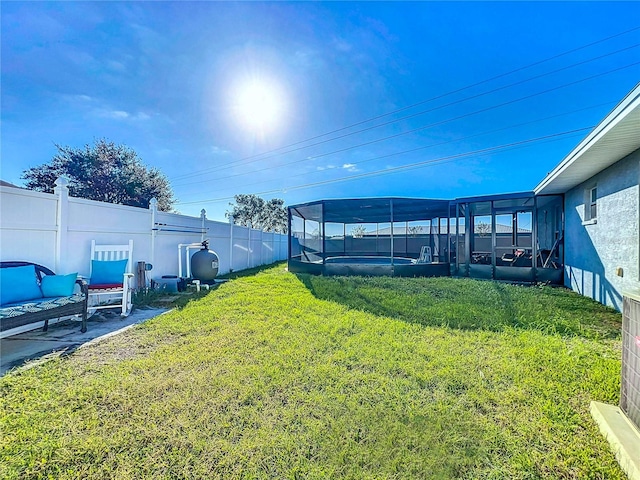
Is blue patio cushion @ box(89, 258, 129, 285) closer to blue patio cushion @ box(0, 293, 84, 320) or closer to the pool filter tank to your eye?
blue patio cushion @ box(0, 293, 84, 320)

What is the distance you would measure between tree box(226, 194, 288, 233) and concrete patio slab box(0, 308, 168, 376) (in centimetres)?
2000

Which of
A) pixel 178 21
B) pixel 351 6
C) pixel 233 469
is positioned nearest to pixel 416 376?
pixel 233 469

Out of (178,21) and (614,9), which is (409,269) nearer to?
(614,9)

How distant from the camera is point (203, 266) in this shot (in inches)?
294

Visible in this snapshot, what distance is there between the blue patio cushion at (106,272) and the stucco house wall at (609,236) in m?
7.39

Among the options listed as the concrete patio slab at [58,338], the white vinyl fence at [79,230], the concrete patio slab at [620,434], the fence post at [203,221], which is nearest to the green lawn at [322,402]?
the concrete patio slab at [620,434]

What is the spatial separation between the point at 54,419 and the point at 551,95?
54.1 feet

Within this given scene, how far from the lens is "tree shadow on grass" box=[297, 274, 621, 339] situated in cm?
396

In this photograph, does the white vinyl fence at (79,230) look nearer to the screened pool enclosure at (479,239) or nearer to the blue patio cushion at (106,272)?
the blue patio cushion at (106,272)

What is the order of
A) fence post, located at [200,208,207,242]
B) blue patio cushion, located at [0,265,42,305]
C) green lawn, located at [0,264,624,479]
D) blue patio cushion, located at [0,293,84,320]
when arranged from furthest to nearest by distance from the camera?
1. fence post, located at [200,208,207,242]
2. blue patio cushion, located at [0,265,42,305]
3. blue patio cushion, located at [0,293,84,320]
4. green lawn, located at [0,264,624,479]

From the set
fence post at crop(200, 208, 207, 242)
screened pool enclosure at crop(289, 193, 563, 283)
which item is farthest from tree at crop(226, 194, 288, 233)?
fence post at crop(200, 208, 207, 242)

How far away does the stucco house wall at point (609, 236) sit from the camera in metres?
4.36

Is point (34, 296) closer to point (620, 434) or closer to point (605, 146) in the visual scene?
point (620, 434)

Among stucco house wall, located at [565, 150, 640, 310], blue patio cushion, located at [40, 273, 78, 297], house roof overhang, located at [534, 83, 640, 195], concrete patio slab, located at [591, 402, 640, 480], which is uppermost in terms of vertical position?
house roof overhang, located at [534, 83, 640, 195]
